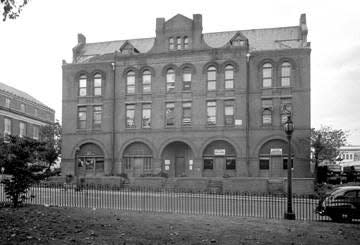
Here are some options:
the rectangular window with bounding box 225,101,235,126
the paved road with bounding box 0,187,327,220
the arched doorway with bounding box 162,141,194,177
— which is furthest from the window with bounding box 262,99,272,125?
the paved road with bounding box 0,187,327,220

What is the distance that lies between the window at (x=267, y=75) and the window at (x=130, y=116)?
45.2 feet

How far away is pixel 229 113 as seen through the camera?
125 ft

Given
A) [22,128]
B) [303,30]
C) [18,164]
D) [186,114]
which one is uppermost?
[303,30]

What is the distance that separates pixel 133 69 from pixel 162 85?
3.73 m

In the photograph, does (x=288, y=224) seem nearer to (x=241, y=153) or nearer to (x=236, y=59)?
(x=241, y=153)

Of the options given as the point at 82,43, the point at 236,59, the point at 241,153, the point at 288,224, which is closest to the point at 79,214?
the point at 288,224

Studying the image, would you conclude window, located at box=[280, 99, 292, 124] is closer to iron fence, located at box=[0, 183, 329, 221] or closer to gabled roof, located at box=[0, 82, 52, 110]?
iron fence, located at box=[0, 183, 329, 221]

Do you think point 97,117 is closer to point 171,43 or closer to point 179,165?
point 179,165

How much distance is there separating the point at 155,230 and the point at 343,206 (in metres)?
9.55

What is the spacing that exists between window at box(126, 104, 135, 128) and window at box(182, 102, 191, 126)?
17.8 ft

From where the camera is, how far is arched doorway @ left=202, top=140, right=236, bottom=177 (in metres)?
37.4

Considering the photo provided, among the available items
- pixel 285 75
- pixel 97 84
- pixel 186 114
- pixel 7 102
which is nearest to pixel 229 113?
pixel 186 114

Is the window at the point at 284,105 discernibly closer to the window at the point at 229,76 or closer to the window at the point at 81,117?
the window at the point at 229,76

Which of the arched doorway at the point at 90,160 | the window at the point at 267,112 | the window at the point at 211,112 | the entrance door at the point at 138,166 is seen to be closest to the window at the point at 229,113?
the window at the point at 211,112
